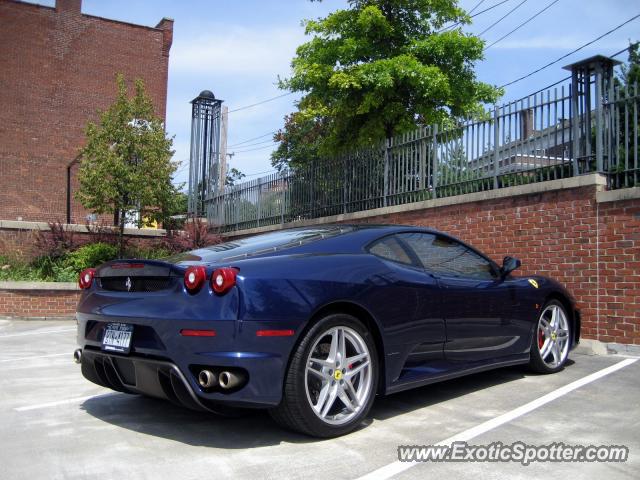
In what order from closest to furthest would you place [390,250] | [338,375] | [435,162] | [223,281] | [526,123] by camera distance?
[223,281] < [338,375] < [390,250] < [526,123] < [435,162]

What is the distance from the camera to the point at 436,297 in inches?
180

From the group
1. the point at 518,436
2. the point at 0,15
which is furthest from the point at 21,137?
the point at 518,436

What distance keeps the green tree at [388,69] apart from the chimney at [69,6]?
16.6 metres

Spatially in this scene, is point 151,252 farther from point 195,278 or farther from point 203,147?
point 195,278

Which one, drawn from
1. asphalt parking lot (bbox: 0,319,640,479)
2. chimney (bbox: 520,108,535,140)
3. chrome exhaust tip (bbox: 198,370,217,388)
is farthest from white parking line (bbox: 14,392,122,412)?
chimney (bbox: 520,108,535,140)

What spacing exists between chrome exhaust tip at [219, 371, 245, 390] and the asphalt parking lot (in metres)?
0.42

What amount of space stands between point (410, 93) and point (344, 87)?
5.32ft

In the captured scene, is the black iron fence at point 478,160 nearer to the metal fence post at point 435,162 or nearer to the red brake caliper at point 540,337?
the metal fence post at point 435,162

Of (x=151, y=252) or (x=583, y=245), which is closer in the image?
(x=583, y=245)

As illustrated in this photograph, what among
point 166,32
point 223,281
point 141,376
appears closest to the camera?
point 223,281

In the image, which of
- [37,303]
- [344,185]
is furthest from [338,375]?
[37,303]

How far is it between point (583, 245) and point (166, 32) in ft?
80.3

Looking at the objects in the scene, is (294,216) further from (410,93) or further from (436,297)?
(436,297)

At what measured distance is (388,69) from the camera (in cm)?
1226
